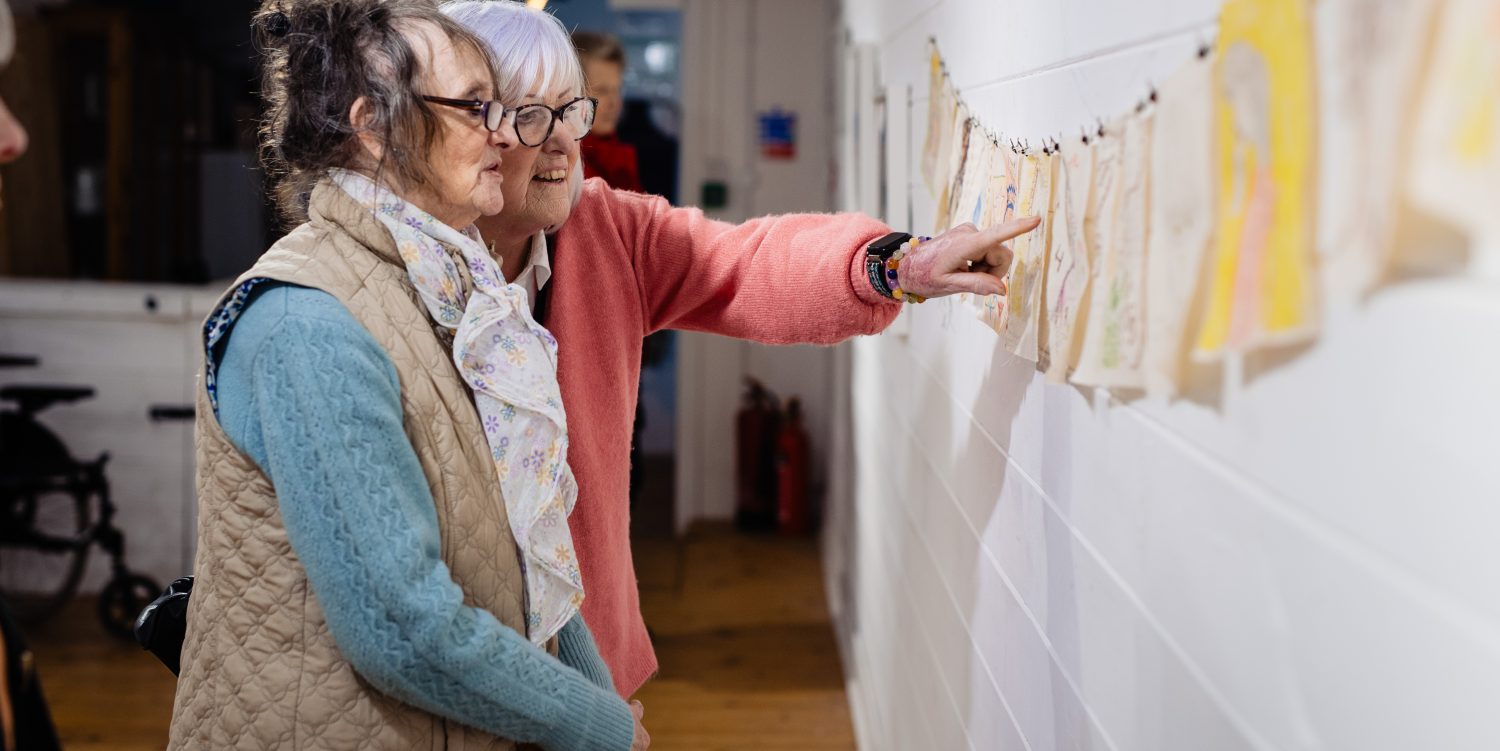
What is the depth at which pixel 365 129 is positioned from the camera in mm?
1271

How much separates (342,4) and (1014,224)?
730 millimetres

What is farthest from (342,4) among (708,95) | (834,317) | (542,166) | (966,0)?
(708,95)

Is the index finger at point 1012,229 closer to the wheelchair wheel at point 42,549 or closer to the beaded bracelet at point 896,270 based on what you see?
the beaded bracelet at point 896,270

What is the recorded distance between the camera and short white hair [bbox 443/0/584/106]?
4.76ft

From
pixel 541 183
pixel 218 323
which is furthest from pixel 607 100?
pixel 218 323

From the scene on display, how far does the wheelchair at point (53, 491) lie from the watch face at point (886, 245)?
326 centimetres

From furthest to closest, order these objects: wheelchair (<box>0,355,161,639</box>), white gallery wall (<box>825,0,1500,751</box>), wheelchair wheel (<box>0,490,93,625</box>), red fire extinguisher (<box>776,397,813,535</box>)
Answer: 1. red fire extinguisher (<box>776,397,813,535</box>)
2. wheelchair wheel (<box>0,490,93,625</box>)
3. wheelchair (<box>0,355,161,639</box>)
4. white gallery wall (<box>825,0,1500,751</box>)

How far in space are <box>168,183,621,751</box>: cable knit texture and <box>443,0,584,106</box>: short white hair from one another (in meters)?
0.30

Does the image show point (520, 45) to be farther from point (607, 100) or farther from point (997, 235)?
point (607, 100)

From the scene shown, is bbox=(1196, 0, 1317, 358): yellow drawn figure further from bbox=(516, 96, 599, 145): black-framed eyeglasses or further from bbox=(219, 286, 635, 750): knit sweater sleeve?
bbox=(516, 96, 599, 145): black-framed eyeglasses

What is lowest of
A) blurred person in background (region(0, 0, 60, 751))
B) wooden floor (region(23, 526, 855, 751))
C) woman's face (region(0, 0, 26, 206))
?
wooden floor (region(23, 526, 855, 751))

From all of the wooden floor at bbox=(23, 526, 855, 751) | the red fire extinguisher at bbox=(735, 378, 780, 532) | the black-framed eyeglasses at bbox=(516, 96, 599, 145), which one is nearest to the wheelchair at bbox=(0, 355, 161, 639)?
the wooden floor at bbox=(23, 526, 855, 751)

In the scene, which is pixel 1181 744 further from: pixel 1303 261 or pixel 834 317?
pixel 834 317

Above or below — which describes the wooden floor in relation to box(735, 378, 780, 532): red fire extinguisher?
below
